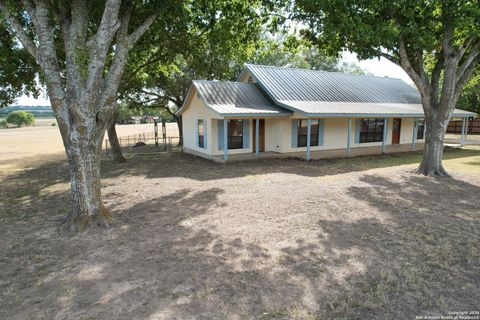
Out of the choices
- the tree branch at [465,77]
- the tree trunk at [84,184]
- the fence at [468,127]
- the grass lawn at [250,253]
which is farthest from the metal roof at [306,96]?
the fence at [468,127]

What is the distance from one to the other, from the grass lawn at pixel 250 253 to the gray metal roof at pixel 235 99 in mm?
5608

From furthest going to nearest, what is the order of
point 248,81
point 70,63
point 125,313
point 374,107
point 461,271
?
point 248,81
point 374,107
point 70,63
point 461,271
point 125,313

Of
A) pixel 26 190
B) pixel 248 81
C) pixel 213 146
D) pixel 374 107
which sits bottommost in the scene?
pixel 26 190

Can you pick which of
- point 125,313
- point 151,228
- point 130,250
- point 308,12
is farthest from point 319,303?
point 308,12

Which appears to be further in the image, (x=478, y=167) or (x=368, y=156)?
(x=368, y=156)

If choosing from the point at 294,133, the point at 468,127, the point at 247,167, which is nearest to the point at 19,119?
the point at 294,133

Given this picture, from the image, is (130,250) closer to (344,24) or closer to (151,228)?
(151,228)

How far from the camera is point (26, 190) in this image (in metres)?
11.1

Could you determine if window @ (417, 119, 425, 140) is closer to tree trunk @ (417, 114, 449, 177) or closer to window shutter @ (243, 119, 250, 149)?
tree trunk @ (417, 114, 449, 177)

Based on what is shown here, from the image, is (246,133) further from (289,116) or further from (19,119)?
(19,119)

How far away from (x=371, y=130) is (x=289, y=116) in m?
6.85

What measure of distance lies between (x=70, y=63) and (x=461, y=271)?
7.81m

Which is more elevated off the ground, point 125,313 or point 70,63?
point 70,63

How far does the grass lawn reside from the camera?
399 centimetres
